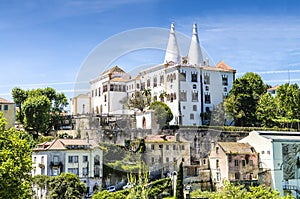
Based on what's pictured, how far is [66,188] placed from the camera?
37.0 metres

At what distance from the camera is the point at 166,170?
147 ft

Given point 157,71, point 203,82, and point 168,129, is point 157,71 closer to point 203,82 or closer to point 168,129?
point 203,82

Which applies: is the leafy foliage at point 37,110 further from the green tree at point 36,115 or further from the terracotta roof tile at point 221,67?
the terracotta roof tile at point 221,67

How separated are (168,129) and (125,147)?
20.4 feet

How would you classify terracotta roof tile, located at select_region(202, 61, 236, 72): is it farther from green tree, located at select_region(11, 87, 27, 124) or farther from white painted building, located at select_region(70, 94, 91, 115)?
green tree, located at select_region(11, 87, 27, 124)

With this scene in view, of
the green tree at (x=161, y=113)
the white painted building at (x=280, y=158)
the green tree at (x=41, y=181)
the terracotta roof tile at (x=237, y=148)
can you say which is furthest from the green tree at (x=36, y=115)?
the white painted building at (x=280, y=158)

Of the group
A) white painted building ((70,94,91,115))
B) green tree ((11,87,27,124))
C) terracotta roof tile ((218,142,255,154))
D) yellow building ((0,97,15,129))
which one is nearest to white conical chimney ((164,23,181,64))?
white painted building ((70,94,91,115))

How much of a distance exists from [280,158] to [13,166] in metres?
29.5

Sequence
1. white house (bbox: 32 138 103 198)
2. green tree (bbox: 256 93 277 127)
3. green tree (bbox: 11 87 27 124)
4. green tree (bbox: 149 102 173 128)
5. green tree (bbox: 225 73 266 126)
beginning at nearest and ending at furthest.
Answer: white house (bbox: 32 138 103 198), green tree (bbox: 149 102 173 128), green tree (bbox: 256 93 277 127), green tree (bbox: 225 73 266 126), green tree (bbox: 11 87 27 124)

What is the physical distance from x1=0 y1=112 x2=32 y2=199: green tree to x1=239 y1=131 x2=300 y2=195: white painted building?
2719 cm

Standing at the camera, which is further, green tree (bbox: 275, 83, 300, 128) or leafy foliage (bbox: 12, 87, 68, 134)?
green tree (bbox: 275, 83, 300, 128)

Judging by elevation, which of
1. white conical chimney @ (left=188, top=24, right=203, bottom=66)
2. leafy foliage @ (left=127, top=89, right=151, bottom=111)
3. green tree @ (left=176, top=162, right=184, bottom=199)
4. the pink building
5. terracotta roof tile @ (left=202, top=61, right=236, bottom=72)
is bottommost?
green tree @ (left=176, top=162, right=184, bottom=199)

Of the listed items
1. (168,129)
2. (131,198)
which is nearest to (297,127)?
(168,129)

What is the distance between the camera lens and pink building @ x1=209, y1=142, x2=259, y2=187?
42.5 meters
